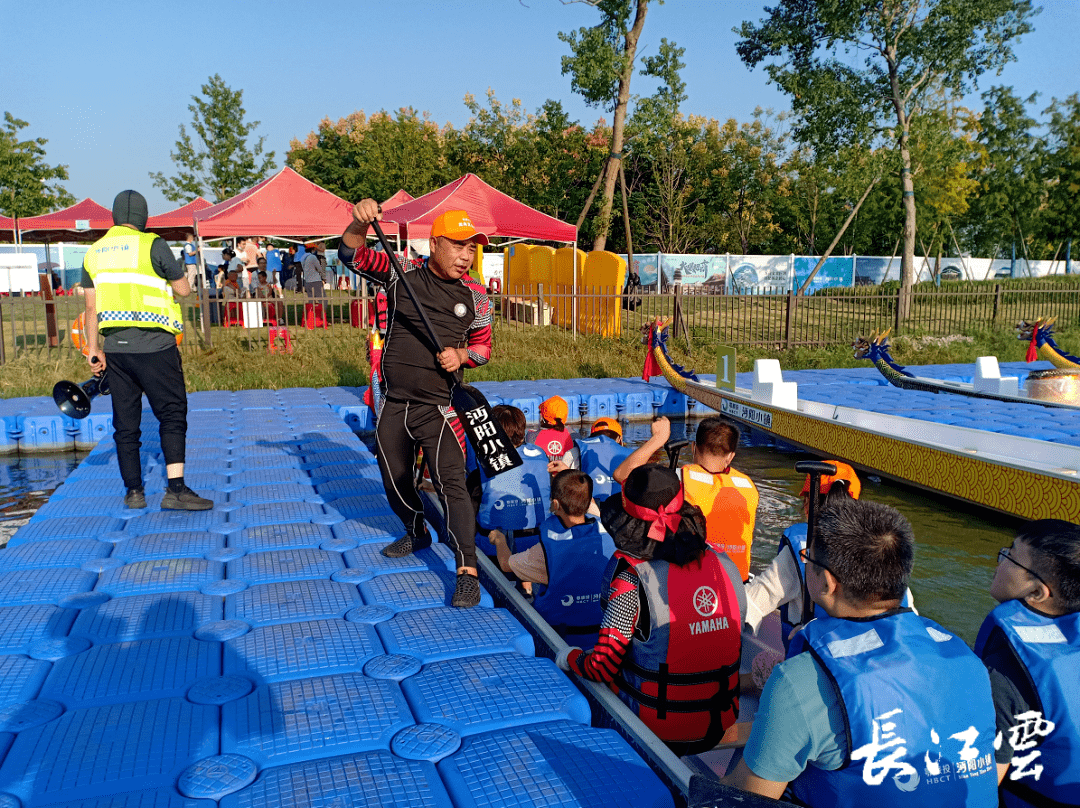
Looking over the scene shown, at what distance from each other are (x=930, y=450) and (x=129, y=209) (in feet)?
21.4

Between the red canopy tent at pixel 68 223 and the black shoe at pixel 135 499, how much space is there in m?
17.1

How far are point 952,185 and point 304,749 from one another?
3877 centimetres

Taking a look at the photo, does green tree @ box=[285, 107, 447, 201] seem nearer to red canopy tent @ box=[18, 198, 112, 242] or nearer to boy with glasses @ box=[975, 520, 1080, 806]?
red canopy tent @ box=[18, 198, 112, 242]

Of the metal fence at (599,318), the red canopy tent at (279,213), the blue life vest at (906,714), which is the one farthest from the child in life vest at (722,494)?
the red canopy tent at (279,213)

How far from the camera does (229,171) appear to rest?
32.3m

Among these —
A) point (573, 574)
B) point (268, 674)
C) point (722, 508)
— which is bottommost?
point (268, 674)

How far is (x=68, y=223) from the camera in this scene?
20219 mm

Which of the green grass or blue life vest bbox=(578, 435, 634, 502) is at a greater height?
the green grass

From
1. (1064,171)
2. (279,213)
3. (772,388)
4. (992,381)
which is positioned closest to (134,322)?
(772,388)

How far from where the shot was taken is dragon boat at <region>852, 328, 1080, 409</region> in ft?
31.4

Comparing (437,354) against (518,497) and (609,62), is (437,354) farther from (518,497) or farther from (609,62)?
(609,62)

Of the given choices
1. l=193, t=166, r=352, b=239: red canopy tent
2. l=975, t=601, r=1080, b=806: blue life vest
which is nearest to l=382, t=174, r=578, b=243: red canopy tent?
l=193, t=166, r=352, b=239: red canopy tent

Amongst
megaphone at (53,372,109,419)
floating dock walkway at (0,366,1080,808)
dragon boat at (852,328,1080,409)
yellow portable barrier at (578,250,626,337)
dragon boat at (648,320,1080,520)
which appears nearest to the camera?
floating dock walkway at (0,366,1080,808)

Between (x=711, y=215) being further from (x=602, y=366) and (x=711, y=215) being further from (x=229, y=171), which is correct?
(x=602, y=366)
